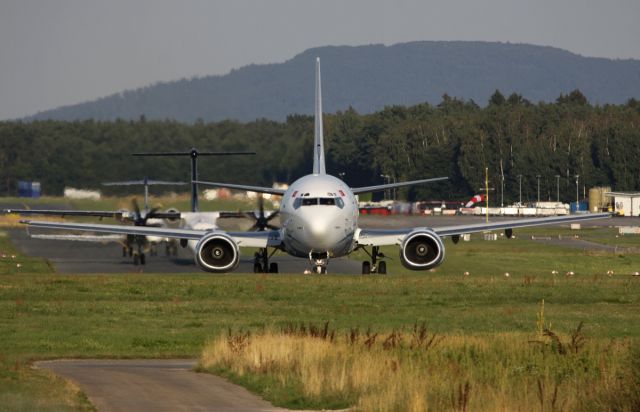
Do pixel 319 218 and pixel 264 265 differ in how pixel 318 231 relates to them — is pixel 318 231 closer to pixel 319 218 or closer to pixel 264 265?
pixel 319 218

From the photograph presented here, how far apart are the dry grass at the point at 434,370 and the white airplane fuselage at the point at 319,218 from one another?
Result: 20366 mm

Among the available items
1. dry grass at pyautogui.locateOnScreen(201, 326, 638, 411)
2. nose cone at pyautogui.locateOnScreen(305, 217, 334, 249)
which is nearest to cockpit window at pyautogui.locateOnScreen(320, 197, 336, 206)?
nose cone at pyautogui.locateOnScreen(305, 217, 334, 249)

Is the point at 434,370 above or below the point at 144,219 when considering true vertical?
below

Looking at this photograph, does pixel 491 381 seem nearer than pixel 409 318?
Yes

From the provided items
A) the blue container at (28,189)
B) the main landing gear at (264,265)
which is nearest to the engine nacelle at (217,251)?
the main landing gear at (264,265)

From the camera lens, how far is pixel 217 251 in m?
49.9

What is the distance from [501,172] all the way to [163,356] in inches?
6057

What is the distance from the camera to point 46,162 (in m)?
99.4

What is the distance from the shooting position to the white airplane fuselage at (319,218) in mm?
47188

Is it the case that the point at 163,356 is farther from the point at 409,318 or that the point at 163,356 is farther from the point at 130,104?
the point at 130,104

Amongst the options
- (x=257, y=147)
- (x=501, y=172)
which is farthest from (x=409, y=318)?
(x=501, y=172)

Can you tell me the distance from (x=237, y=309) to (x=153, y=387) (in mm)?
15194

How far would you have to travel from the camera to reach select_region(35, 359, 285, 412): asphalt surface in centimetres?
1959

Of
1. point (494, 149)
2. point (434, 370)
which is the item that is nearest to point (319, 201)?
point (434, 370)
